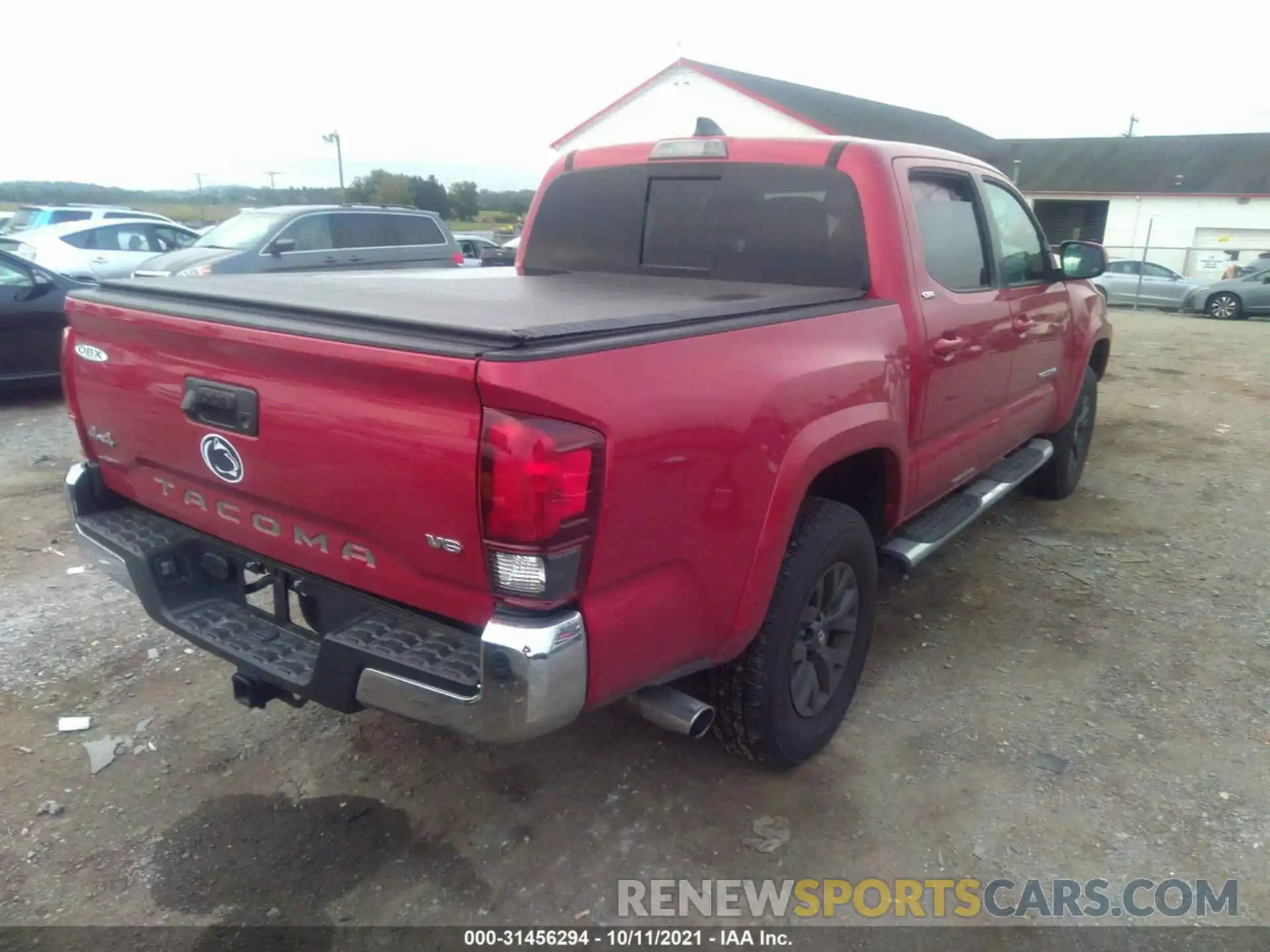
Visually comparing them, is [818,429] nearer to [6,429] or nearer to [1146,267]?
[6,429]

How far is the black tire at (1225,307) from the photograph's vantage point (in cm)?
1984

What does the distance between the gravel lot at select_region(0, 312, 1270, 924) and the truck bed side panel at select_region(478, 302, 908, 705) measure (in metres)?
0.55

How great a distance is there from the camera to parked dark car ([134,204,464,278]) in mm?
11031

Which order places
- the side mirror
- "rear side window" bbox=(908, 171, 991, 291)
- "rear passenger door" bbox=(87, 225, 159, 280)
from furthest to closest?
1. "rear passenger door" bbox=(87, 225, 159, 280)
2. the side mirror
3. "rear side window" bbox=(908, 171, 991, 291)

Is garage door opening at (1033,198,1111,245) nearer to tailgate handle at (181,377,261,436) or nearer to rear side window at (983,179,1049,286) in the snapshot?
rear side window at (983,179,1049,286)

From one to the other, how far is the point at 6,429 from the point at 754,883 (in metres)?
7.27

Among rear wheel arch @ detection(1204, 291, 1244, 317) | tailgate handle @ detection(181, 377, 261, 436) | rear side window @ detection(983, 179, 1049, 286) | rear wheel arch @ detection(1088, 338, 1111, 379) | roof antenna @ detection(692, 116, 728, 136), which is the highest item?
roof antenna @ detection(692, 116, 728, 136)

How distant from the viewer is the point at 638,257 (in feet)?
13.0

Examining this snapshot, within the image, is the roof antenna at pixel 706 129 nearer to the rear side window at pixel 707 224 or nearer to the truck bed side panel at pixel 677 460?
the rear side window at pixel 707 224

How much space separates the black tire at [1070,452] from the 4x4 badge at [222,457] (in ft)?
15.4

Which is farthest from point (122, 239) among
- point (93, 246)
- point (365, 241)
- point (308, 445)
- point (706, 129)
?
point (308, 445)

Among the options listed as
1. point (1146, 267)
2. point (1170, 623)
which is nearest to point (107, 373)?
point (1170, 623)

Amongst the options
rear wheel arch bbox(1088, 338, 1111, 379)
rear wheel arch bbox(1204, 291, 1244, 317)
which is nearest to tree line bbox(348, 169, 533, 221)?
rear wheel arch bbox(1204, 291, 1244, 317)

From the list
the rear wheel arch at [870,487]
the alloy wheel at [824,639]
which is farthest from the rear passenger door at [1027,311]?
the alloy wheel at [824,639]
